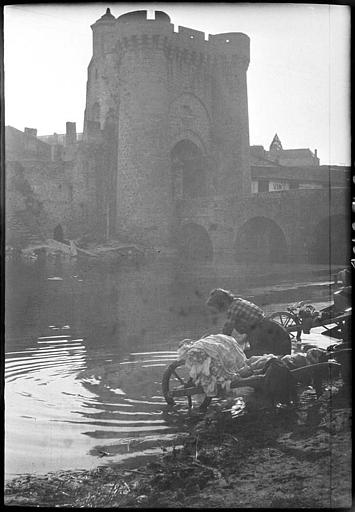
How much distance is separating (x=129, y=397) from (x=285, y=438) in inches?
33.3

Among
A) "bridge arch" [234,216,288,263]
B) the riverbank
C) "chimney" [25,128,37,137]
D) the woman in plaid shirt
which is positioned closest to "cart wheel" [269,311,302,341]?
the woman in plaid shirt

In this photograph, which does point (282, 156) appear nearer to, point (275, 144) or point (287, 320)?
point (275, 144)

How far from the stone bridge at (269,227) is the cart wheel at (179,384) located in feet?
2.20

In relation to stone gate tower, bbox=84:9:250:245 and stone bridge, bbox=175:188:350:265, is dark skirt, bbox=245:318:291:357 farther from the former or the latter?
stone gate tower, bbox=84:9:250:245

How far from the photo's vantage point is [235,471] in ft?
9.62

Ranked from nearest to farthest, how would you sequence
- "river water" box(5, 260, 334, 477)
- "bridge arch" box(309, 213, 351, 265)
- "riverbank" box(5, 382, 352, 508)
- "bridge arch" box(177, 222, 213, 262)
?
"riverbank" box(5, 382, 352, 508) → "river water" box(5, 260, 334, 477) → "bridge arch" box(309, 213, 351, 265) → "bridge arch" box(177, 222, 213, 262)

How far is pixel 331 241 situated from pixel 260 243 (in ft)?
1.38

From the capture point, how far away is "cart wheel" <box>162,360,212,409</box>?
311cm

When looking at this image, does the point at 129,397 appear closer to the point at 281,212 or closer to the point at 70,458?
the point at 70,458

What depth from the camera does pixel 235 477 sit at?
115 inches

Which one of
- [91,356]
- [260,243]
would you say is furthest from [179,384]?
[260,243]

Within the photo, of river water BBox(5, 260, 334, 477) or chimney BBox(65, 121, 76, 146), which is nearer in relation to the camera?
river water BBox(5, 260, 334, 477)

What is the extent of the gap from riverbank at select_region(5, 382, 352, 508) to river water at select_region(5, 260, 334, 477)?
0.29ft

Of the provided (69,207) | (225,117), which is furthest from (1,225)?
(225,117)
